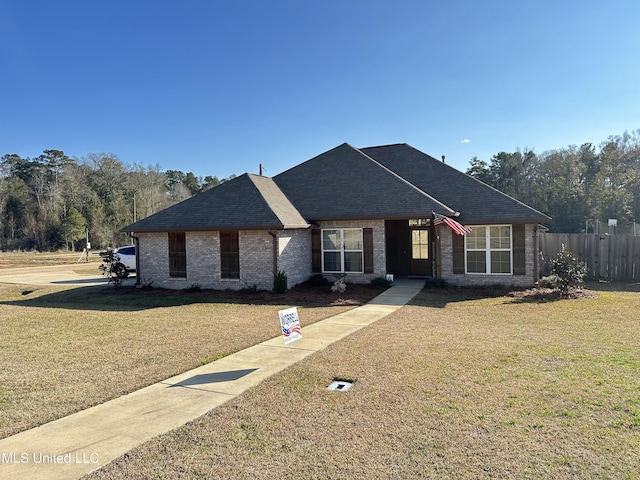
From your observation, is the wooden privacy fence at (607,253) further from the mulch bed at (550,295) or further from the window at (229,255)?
the window at (229,255)

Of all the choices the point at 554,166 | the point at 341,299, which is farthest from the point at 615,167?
the point at 341,299

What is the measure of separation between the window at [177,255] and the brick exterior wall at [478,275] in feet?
33.3

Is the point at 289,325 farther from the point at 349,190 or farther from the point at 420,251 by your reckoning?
the point at 420,251

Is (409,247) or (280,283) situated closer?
(280,283)

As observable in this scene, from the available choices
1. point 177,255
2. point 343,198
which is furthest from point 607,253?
point 177,255

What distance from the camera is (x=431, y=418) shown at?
14.9 feet

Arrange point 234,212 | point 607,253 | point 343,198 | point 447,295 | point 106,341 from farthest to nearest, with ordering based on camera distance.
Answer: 1. point 607,253
2. point 343,198
3. point 234,212
4. point 447,295
5. point 106,341

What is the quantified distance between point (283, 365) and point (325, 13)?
1275 centimetres

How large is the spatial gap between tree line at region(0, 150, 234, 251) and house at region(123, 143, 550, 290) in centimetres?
3521

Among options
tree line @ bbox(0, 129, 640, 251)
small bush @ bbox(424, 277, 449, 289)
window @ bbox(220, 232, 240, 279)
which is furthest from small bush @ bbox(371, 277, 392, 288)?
tree line @ bbox(0, 129, 640, 251)

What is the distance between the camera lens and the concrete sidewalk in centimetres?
385

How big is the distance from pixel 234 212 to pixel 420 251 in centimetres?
834

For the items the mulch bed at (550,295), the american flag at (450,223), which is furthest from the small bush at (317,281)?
the mulch bed at (550,295)

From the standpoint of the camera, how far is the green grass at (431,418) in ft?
11.9
